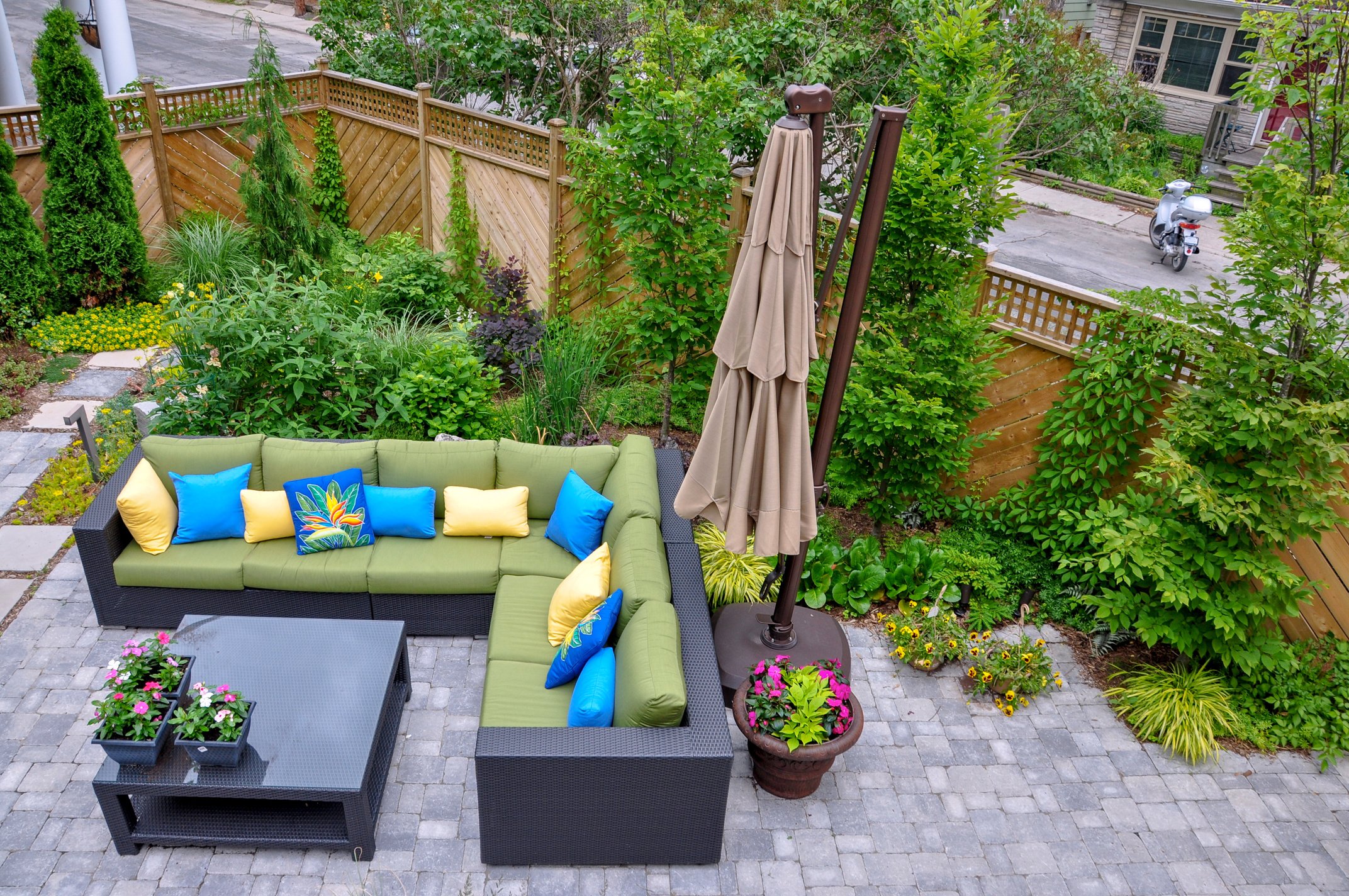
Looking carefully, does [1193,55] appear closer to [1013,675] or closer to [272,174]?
[272,174]

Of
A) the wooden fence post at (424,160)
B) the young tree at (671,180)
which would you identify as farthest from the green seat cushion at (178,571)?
the wooden fence post at (424,160)

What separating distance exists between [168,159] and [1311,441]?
9.91 m

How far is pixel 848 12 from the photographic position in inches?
315

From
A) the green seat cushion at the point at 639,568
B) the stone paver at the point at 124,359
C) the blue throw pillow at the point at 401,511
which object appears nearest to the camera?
the green seat cushion at the point at 639,568

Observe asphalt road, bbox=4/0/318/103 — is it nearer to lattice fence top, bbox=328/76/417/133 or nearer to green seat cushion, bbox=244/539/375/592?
lattice fence top, bbox=328/76/417/133

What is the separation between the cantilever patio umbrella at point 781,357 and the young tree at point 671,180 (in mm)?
1946

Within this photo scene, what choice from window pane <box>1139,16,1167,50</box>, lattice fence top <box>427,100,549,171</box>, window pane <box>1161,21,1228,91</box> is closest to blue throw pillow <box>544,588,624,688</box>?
lattice fence top <box>427,100,549,171</box>

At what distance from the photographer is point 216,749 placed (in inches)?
157

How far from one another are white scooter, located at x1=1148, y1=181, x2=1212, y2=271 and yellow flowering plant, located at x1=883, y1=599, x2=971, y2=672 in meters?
8.37

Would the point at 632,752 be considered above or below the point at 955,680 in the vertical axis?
above

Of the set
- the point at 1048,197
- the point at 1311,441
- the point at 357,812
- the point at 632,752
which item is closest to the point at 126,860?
the point at 357,812

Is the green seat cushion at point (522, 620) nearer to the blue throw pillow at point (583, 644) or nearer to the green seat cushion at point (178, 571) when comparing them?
the blue throw pillow at point (583, 644)

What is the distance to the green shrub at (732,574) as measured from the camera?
570 centimetres

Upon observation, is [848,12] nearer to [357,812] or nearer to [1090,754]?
[1090,754]
